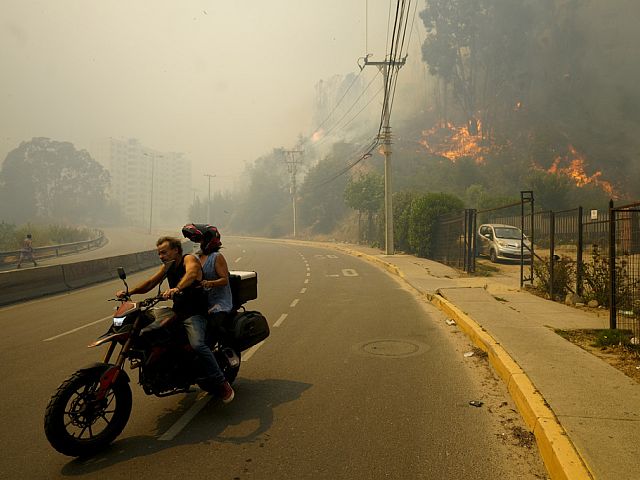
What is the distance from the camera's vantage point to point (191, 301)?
197 inches

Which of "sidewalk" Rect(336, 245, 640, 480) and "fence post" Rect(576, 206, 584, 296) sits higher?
"fence post" Rect(576, 206, 584, 296)

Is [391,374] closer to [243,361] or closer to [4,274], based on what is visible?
[243,361]

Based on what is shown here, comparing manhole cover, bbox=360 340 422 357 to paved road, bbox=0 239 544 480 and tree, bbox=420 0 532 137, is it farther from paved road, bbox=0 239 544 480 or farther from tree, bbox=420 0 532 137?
tree, bbox=420 0 532 137

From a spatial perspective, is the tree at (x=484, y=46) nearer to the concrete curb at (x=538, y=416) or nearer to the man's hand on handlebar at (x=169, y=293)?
the concrete curb at (x=538, y=416)

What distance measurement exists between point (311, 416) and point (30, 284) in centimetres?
1380

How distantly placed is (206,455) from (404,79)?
144 m

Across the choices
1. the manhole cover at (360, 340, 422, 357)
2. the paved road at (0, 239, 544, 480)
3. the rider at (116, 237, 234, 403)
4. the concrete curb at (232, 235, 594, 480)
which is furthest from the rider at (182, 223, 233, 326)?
the concrete curb at (232, 235, 594, 480)

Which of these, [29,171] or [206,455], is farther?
[29,171]

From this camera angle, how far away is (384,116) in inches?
1163

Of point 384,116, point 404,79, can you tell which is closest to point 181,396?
point 384,116

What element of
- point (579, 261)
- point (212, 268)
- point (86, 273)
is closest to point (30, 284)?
point (86, 273)

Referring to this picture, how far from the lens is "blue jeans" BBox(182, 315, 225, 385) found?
478cm

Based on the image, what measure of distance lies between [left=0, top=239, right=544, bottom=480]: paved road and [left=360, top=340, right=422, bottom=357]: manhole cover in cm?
2

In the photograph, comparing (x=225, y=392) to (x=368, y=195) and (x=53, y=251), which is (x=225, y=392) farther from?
(x=368, y=195)
